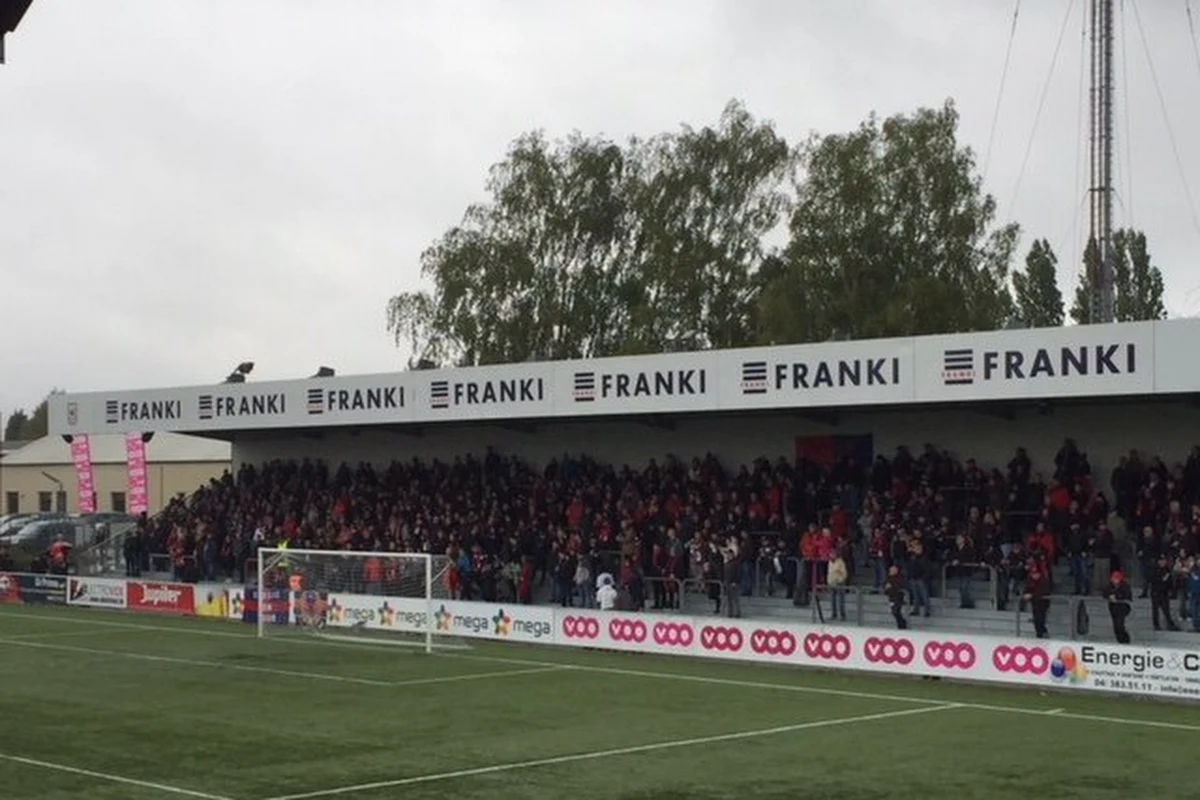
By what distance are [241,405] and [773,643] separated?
826 inches

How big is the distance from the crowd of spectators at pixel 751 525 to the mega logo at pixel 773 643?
3.26 meters

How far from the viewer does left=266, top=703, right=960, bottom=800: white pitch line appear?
1772cm

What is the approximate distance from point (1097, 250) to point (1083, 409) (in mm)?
8361

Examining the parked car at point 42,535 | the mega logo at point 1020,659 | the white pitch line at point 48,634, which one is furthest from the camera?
the parked car at point 42,535

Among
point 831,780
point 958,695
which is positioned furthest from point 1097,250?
point 831,780

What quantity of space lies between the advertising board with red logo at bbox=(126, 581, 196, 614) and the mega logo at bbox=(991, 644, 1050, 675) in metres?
22.4

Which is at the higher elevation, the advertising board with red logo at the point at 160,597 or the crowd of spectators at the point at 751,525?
the crowd of spectators at the point at 751,525

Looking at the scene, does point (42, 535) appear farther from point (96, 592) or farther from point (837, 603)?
point (837, 603)

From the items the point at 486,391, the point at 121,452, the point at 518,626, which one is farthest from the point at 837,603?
the point at 121,452

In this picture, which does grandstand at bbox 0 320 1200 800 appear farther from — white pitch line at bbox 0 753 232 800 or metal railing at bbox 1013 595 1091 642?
metal railing at bbox 1013 595 1091 642

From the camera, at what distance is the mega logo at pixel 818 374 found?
32875mm

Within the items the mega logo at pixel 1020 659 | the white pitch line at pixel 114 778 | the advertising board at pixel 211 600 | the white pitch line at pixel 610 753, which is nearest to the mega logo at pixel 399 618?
the advertising board at pixel 211 600

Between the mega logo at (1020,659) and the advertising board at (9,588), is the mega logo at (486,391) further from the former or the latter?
the advertising board at (9,588)

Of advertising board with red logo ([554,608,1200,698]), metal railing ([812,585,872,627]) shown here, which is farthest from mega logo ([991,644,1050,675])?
metal railing ([812,585,872,627])
